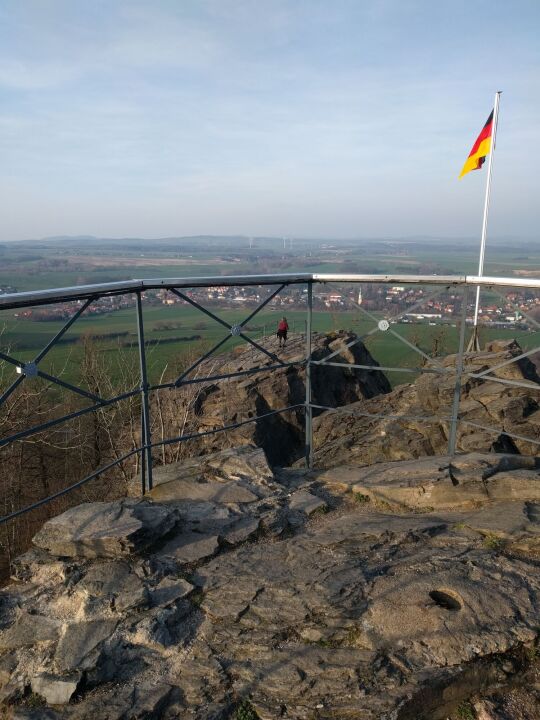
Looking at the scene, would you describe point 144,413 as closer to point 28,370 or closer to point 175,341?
point 28,370

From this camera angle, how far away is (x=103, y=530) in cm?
446

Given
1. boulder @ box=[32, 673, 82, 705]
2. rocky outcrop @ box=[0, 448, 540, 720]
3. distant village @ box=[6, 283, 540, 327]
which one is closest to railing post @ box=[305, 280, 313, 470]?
distant village @ box=[6, 283, 540, 327]

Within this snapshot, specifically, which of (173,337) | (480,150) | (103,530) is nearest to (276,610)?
(103,530)

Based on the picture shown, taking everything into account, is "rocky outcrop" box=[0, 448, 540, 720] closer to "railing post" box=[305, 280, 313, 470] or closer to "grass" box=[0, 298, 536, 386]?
"railing post" box=[305, 280, 313, 470]

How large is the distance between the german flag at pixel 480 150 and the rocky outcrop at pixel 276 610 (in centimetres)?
1214

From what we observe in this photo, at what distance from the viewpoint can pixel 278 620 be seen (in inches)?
145

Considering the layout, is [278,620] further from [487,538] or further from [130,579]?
[487,538]

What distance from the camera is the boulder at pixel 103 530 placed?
437cm

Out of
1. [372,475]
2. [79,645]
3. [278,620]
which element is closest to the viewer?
[79,645]

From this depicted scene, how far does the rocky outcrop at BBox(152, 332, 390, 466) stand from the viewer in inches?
608

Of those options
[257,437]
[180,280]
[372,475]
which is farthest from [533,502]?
[257,437]

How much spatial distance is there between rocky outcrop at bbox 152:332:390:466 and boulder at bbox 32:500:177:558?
9.90 m

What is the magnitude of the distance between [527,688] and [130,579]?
2.96 meters

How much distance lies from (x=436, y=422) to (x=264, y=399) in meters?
6.46
